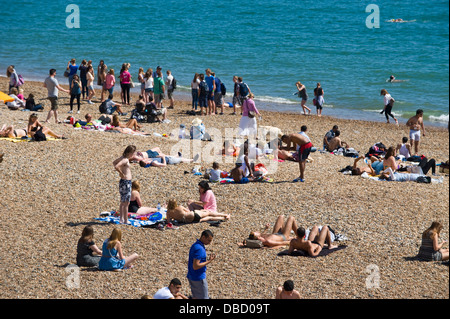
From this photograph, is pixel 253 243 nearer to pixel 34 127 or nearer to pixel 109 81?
pixel 34 127

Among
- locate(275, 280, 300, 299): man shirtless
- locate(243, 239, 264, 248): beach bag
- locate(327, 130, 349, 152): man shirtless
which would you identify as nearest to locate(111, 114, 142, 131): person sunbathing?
locate(327, 130, 349, 152): man shirtless

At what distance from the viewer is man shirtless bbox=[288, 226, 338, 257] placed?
9.53 m

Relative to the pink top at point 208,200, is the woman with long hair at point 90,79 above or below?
above

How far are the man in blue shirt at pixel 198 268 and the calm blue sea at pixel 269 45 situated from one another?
18.7m

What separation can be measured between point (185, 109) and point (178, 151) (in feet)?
23.0

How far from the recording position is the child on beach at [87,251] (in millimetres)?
8900

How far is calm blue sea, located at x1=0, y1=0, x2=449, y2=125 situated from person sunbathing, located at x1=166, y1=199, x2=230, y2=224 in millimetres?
15576

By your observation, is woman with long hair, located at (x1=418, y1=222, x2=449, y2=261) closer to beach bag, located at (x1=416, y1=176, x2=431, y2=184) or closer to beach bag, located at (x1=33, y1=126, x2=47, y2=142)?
beach bag, located at (x1=416, y1=176, x2=431, y2=184)

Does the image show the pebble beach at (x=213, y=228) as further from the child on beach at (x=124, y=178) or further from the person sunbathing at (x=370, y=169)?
the child on beach at (x=124, y=178)

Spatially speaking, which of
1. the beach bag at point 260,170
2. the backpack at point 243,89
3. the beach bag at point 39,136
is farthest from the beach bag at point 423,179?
the beach bag at point 39,136

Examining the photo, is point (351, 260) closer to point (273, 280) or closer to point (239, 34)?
point (273, 280)

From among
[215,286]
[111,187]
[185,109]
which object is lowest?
[215,286]

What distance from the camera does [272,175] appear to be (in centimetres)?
1405
